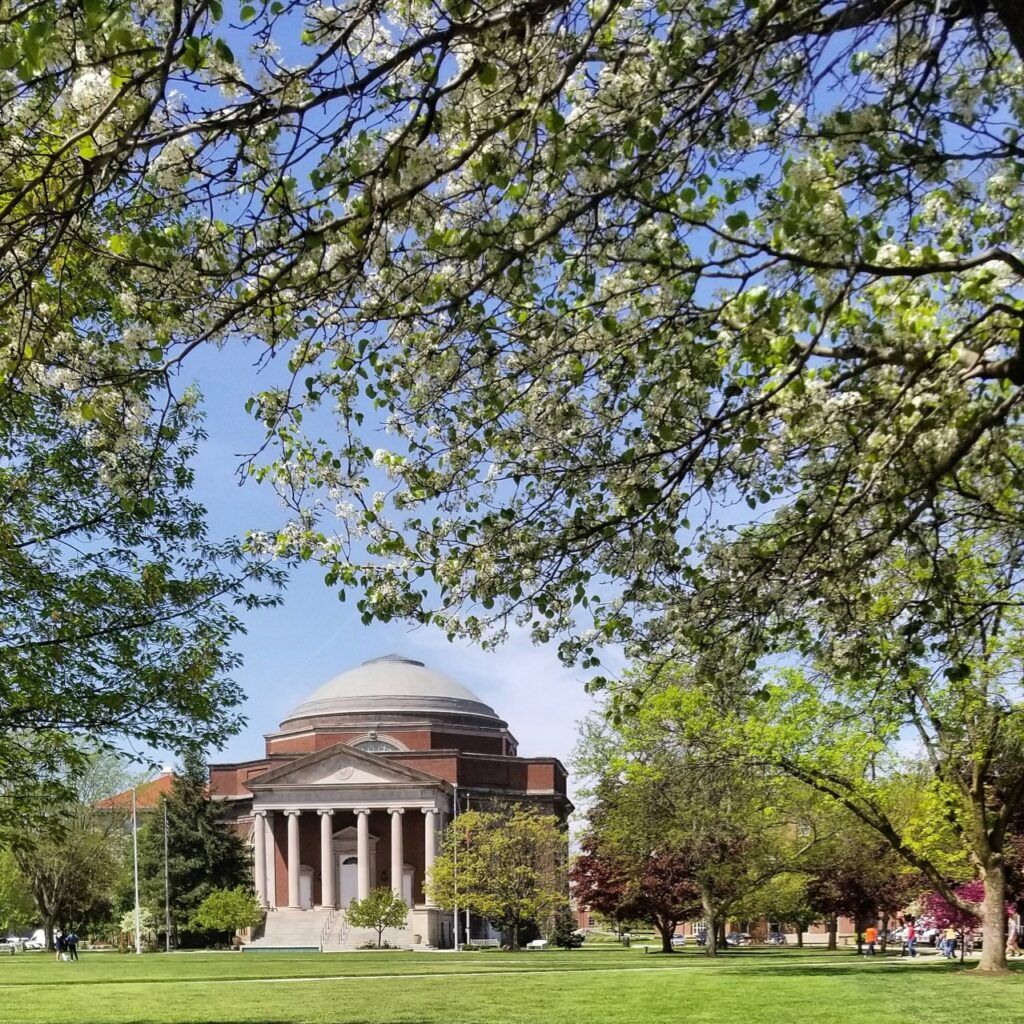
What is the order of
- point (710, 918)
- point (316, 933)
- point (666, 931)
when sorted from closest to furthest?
point (710, 918) < point (666, 931) < point (316, 933)

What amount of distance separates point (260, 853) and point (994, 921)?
5631cm

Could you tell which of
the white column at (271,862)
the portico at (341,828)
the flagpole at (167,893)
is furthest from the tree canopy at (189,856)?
the portico at (341,828)

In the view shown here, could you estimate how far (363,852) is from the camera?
237 ft

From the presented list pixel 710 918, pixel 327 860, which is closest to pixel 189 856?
pixel 327 860

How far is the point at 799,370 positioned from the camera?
313 inches

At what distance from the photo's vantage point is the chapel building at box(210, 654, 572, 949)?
2813 inches

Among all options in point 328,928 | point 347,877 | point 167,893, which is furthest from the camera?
point 347,877

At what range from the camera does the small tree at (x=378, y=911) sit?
5847 centimetres

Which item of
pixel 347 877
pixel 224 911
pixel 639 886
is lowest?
pixel 347 877

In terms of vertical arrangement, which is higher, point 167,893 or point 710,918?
point 710,918

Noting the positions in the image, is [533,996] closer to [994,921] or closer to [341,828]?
[994,921]

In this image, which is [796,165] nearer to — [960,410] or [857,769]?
[960,410]

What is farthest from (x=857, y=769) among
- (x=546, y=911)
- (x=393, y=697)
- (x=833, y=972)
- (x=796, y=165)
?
(x=393, y=697)

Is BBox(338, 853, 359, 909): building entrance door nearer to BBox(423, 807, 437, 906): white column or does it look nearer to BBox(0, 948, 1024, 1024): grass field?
BBox(423, 807, 437, 906): white column
